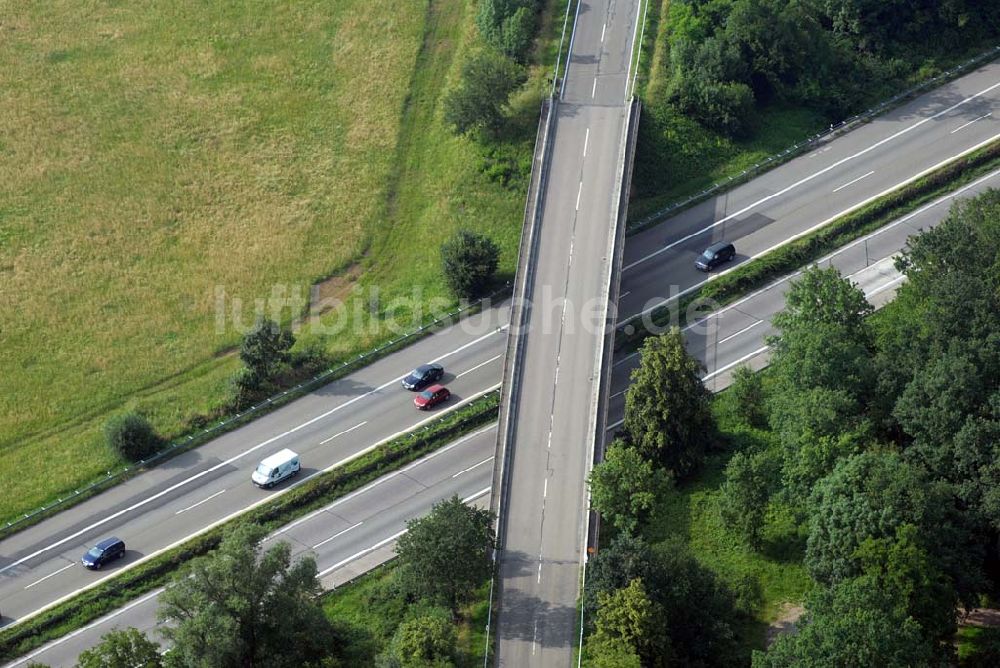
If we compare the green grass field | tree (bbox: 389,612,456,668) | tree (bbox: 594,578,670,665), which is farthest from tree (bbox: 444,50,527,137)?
tree (bbox: 389,612,456,668)

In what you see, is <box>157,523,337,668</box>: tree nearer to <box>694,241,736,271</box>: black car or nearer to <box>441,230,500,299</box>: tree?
<box>441,230,500,299</box>: tree

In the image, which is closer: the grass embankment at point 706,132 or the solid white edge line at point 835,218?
the solid white edge line at point 835,218

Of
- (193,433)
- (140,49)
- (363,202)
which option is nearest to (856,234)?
(363,202)

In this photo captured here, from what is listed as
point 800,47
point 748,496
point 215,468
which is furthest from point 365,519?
point 800,47

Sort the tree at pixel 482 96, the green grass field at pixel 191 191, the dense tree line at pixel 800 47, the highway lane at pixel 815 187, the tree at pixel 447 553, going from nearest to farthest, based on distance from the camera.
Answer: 1. the tree at pixel 447 553
2. the green grass field at pixel 191 191
3. the highway lane at pixel 815 187
4. the tree at pixel 482 96
5. the dense tree line at pixel 800 47

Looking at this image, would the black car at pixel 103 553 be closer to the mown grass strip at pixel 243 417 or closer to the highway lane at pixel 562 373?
the mown grass strip at pixel 243 417

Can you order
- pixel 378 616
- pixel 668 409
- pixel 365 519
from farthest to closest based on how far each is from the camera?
pixel 365 519
pixel 668 409
pixel 378 616

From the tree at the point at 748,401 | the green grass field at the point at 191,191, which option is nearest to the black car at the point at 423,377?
the green grass field at the point at 191,191

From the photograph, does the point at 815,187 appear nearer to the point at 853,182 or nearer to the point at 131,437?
the point at 853,182
